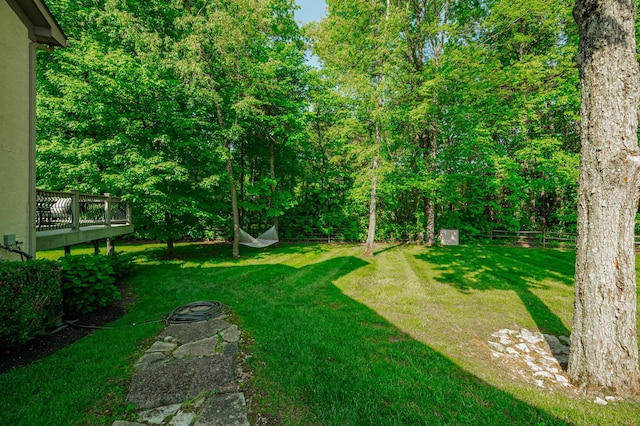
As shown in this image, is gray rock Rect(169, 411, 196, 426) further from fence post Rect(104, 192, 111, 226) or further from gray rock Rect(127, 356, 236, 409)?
fence post Rect(104, 192, 111, 226)

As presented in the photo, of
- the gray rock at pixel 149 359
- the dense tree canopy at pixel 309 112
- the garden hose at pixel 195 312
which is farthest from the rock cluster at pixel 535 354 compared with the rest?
the dense tree canopy at pixel 309 112

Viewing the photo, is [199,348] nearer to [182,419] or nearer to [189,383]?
[189,383]

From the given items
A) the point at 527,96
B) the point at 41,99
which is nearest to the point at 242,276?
the point at 41,99

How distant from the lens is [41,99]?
7.14 metres

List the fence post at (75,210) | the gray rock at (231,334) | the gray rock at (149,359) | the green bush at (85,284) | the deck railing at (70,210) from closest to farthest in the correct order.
Answer: the gray rock at (149,359) → the gray rock at (231,334) → the green bush at (85,284) → the deck railing at (70,210) → the fence post at (75,210)

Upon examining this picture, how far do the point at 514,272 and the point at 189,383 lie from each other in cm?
814

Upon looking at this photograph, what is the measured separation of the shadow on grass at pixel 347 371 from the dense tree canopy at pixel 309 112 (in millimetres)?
5216

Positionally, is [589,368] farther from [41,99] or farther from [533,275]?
[41,99]

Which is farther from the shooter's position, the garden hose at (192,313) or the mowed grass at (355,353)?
the garden hose at (192,313)

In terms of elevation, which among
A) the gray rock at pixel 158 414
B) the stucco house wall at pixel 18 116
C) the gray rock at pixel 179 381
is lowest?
the gray rock at pixel 179 381

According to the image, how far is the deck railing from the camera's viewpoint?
511 cm

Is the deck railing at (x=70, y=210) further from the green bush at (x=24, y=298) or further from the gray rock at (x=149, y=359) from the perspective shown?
the gray rock at (x=149, y=359)

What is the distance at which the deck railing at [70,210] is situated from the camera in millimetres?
5113

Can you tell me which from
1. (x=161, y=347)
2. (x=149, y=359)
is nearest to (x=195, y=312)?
(x=161, y=347)
